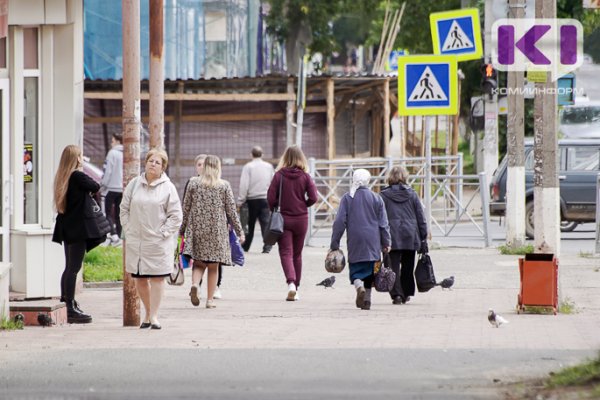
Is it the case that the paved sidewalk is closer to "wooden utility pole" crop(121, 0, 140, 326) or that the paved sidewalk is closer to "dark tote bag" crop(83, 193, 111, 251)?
"dark tote bag" crop(83, 193, 111, 251)

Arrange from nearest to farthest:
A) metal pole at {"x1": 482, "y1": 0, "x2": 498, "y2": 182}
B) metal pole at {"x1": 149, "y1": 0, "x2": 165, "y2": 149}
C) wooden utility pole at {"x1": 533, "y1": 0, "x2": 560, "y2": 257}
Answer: metal pole at {"x1": 149, "y1": 0, "x2": 165, "y2": 149} < wooden utility pole at {"x1": 533, "y1": 0, "x2": 560, "y2": 257} < metal pole at {"x1": 482, "y1": 0, "x2": 498, "y2": 182}

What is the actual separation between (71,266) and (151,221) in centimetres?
153

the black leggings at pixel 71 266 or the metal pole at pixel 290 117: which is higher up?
the metal pole at pixel 290 117

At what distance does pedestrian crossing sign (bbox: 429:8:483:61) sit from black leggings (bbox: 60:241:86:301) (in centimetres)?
1081

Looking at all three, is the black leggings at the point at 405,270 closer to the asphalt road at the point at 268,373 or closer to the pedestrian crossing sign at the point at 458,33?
the asphalt road at the point at 268,373

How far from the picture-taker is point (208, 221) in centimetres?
1446

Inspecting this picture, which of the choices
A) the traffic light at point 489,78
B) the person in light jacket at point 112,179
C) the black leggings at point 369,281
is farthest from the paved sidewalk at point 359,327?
the traffic light at point 489,78

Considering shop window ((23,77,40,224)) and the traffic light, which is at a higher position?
the traffic light

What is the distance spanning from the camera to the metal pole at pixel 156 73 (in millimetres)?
13758

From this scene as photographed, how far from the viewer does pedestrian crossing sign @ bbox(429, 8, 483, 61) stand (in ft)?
74.5

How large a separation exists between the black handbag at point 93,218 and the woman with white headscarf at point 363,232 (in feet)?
8.40

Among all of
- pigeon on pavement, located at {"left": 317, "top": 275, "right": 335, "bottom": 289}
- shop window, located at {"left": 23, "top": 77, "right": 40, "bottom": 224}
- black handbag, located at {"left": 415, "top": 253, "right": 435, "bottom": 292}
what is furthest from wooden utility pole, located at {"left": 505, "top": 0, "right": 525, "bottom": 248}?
shop window, located at {"left": 23, "top": 77, "right": 40, "bottom": 224}

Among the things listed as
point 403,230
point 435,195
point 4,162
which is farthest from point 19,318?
point 435,195

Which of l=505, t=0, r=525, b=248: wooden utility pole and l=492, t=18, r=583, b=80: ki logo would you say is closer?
l=492, t=18, r=583, b=80: ki logo
